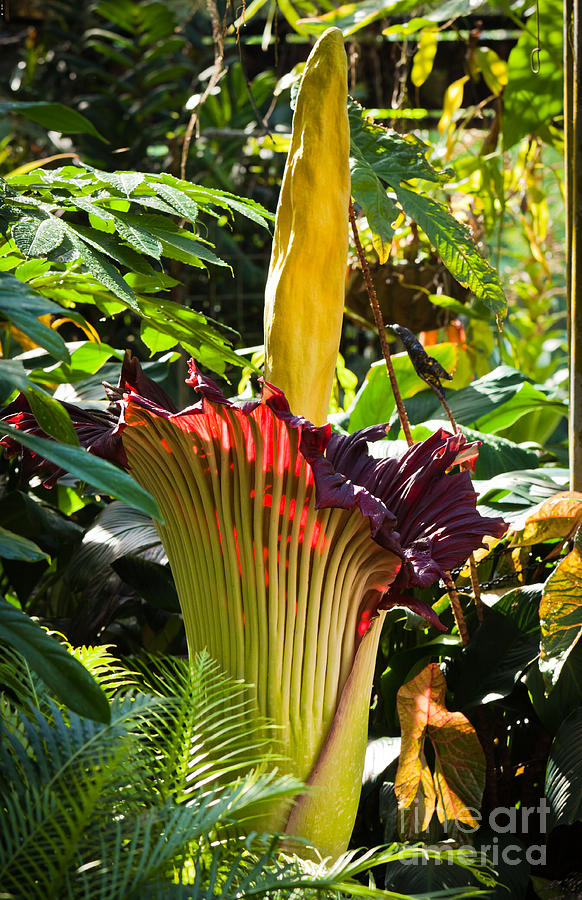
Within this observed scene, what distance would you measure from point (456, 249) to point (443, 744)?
466mm

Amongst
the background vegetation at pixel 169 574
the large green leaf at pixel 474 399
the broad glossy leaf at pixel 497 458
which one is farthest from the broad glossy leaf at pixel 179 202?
the large green leaf at pixel 474 399

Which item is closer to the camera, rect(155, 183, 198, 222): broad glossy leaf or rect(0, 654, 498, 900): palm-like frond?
rect(0, 654, 498, 900): palm-like frond

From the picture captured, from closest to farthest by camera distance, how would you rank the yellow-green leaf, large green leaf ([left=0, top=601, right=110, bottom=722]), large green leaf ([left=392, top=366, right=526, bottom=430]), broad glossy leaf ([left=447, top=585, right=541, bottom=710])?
large green leaf ([left=0, top=601, right=110, bottom=722]), broad glossy leaf ([left=447, top=585, right=541, bottom=710]), large green leaf ([left=392, top=366, right=526, bottom=430]), the yellow-green leaf

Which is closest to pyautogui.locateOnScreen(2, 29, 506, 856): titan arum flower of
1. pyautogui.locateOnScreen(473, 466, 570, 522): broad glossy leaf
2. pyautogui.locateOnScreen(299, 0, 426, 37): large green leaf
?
pyautogui.locateOnScreen(473, 466, 570, 522): broad glossy leaf

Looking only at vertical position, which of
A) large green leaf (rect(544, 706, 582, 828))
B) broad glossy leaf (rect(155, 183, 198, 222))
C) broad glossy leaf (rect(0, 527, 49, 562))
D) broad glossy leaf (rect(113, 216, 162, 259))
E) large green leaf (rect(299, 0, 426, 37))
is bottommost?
large green leaf (rect(544, 706, 582, 828))

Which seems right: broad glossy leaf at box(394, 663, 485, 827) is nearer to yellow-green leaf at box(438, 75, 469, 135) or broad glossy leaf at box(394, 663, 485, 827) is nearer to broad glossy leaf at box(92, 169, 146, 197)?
broad glossy leaf at box(92, 169, 146, 197)

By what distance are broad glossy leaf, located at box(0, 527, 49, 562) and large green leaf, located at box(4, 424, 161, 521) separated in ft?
0.26

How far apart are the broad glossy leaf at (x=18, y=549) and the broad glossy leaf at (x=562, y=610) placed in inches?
18.8

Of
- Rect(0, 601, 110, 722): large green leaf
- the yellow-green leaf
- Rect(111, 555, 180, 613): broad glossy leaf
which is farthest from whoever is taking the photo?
the yellow-green leaf

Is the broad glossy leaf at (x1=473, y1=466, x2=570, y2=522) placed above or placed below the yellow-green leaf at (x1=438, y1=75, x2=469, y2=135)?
below

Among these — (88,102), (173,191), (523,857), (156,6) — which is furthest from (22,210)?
(156,6)

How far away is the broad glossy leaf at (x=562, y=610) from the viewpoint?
2.52ft

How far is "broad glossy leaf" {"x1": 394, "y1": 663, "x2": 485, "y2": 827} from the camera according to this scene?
0.75 meters

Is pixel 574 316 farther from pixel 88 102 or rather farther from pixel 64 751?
pixel 88 102
